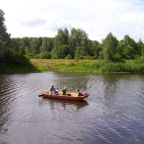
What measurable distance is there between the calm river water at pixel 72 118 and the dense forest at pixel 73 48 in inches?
1585

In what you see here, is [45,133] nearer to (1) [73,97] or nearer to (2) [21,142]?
(2) [21,142]

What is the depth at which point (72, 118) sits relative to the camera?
37.8 metres

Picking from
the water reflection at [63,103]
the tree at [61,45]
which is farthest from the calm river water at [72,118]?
the tree at [61,45]

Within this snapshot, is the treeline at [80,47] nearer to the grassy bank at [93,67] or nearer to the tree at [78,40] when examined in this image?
the tree at [78,40]

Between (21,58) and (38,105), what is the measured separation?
59613mm

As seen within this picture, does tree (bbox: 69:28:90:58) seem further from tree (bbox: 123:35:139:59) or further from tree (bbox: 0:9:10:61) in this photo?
tree (bbox: 0:9:10:61)

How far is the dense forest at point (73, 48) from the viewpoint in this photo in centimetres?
9631

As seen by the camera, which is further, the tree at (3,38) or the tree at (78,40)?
the tree at (78,40)

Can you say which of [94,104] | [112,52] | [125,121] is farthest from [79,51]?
[125,121]

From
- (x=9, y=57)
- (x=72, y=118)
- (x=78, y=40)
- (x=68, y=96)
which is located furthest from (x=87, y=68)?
(x=72, y=118)

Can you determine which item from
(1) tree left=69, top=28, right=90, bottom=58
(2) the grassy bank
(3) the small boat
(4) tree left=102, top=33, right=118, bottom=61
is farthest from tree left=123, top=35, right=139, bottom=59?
(3) the small boat

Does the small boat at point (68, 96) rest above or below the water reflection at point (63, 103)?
above

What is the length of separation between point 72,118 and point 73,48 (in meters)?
115

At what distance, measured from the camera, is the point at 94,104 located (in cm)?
4622
